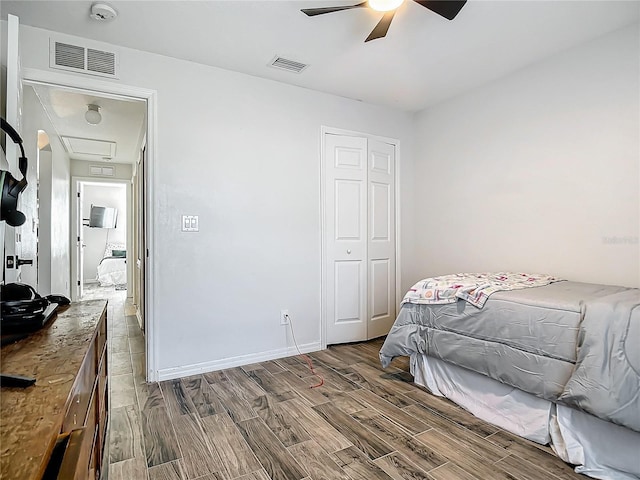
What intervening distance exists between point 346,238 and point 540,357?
2.07 m

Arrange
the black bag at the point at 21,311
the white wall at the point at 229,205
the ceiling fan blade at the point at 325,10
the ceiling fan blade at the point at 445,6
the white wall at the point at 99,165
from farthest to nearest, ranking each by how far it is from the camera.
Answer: the white wall at the point at 99,165 → the white wall at the point at 229,205 → the ceiling fan blade at the point at 325,10 → the ceiling fan blade at the point at 445,6 → the black bag at the point at 21,311

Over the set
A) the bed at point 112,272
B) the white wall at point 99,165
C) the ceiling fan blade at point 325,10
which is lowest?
the bed at point 112,272

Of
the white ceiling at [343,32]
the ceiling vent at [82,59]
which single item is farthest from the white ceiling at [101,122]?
the white ceiling at [343,32]

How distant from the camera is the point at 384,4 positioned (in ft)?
6.42

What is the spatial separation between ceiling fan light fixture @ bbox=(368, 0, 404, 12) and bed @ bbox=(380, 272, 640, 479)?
1.73 m

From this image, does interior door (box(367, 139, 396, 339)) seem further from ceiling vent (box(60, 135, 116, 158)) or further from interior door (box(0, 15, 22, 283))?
ceiling vent (box(60, 135, 116, 158))

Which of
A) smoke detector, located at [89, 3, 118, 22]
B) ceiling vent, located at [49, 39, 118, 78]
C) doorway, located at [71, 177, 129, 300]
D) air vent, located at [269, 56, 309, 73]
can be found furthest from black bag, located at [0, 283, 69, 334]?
doorway, located at [71, 177, 129, 300]

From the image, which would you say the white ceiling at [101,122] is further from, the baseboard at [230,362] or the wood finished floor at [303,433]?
the wood finished floor at [303,433]

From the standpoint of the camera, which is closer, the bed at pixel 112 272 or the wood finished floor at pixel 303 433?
the wood finished floor at pixel 303 433

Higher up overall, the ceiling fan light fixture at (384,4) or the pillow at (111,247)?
the ceiling fan light fixture at (384,4)

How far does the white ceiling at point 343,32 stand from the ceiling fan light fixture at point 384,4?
222mm

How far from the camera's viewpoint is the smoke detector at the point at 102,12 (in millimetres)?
2088

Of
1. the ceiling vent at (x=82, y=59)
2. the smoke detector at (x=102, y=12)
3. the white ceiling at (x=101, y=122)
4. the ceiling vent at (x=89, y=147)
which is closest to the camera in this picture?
the smoke detector at (x=102, y=12)

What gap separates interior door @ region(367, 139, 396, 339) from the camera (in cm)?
377
